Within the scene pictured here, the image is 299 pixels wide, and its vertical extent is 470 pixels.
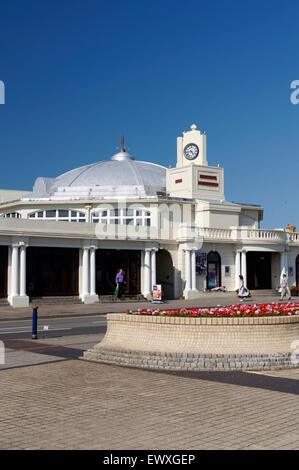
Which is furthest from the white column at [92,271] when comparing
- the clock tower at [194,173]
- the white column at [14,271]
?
the clock tower at [194,173]

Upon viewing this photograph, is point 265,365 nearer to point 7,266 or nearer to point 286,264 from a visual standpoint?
point 7,266

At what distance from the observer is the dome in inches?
1890

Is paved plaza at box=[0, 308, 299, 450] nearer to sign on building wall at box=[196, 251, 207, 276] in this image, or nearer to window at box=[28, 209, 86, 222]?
sign on building wall at box=[196, 251, 207, 276]

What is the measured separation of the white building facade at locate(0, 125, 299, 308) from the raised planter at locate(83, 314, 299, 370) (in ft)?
72.2

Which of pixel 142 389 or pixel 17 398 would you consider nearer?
pixel 17 398

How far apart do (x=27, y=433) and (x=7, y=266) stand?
27.3m

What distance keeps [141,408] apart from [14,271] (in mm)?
25850

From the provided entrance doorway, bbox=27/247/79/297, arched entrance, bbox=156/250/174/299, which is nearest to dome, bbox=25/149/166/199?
arched entrance, bbox=156/250/174/299

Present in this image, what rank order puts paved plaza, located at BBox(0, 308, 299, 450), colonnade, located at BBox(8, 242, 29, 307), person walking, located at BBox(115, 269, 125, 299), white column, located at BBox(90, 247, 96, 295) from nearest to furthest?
paved plaza, located at BBox(0, 308, 299, 450), colonnade, located at BBox(8, 242, 29, 307), person walking, located at BBox(115, 269, 125, 299), white column, located at BBox(90, 247, 96, 295)

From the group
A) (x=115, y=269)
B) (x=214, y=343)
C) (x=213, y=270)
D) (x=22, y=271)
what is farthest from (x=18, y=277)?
(x=214, y=343)

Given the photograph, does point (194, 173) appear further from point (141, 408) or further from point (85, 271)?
point (141, 408)

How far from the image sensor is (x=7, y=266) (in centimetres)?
3341

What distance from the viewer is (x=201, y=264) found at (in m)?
41.4
